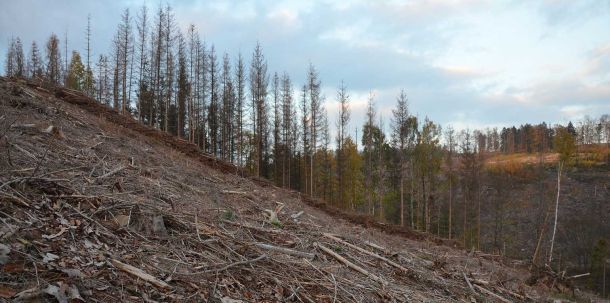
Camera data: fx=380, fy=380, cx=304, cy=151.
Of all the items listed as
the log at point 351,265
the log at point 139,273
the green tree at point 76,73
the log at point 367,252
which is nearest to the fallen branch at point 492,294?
the log at point 367,252

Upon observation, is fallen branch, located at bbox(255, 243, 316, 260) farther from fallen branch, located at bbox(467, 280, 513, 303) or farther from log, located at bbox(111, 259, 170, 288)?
fallen branch, located at bbox(467, 280, 513, 303)

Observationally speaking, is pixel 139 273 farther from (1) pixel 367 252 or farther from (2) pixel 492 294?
(2) pixel 492 294

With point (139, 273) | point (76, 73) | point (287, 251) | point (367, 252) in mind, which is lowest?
point (367, 252)

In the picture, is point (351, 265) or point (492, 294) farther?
point (492, 294)

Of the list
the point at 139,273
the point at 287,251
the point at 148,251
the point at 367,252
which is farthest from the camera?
the point at 367,252

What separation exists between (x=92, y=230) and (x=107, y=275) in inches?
37.3

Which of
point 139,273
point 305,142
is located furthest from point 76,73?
point 139,273

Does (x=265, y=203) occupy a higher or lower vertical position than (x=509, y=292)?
higher

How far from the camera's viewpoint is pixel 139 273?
3.52 metres

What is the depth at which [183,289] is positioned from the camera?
3557mm

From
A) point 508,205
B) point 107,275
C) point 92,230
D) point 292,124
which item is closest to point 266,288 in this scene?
point 107,275

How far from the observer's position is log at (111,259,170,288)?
3.48 meters

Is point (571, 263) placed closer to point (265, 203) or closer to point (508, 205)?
point (508, 205)

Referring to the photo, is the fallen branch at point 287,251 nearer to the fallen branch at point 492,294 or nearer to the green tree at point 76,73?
the fallen branch at point 492,294
